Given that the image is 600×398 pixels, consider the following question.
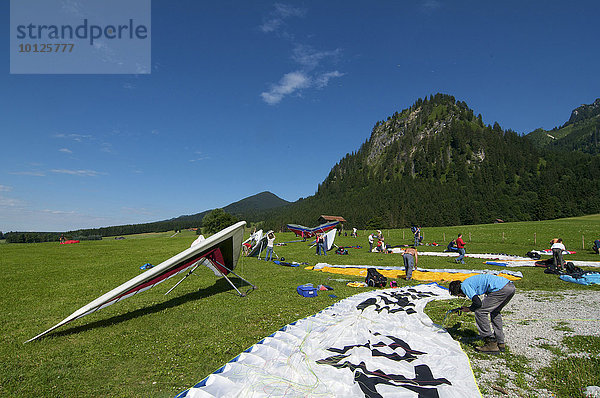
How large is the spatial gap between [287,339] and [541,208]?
106383 mm

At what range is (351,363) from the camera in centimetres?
480

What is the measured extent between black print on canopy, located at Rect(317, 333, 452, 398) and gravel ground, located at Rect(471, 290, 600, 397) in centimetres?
75

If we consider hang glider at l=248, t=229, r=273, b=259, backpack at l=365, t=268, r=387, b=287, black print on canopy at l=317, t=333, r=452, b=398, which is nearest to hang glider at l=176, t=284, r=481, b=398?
black print on canopy at l=317, t=333, r=452, b=398

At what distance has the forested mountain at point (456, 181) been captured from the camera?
8946 cm

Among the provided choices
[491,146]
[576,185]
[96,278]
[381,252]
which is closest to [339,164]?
[491,146]

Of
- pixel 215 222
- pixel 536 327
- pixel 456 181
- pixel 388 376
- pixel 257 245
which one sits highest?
pixel 456 181

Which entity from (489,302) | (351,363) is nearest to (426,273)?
(489,302)

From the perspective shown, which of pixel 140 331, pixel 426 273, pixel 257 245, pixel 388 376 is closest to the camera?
pixel 388 376

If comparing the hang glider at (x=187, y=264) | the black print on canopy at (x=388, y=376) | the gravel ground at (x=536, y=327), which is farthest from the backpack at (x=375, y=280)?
the black print on canopy at (x=388, y=376)

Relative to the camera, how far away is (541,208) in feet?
279

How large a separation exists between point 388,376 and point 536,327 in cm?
455

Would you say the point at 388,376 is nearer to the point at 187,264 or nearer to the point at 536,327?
the point at 536,327

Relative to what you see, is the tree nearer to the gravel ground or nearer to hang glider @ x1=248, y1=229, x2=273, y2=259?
hang glider @ x1=248, y1=229, x2=273, y2=259

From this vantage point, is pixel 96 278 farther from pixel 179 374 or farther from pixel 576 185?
pixel 576 185
